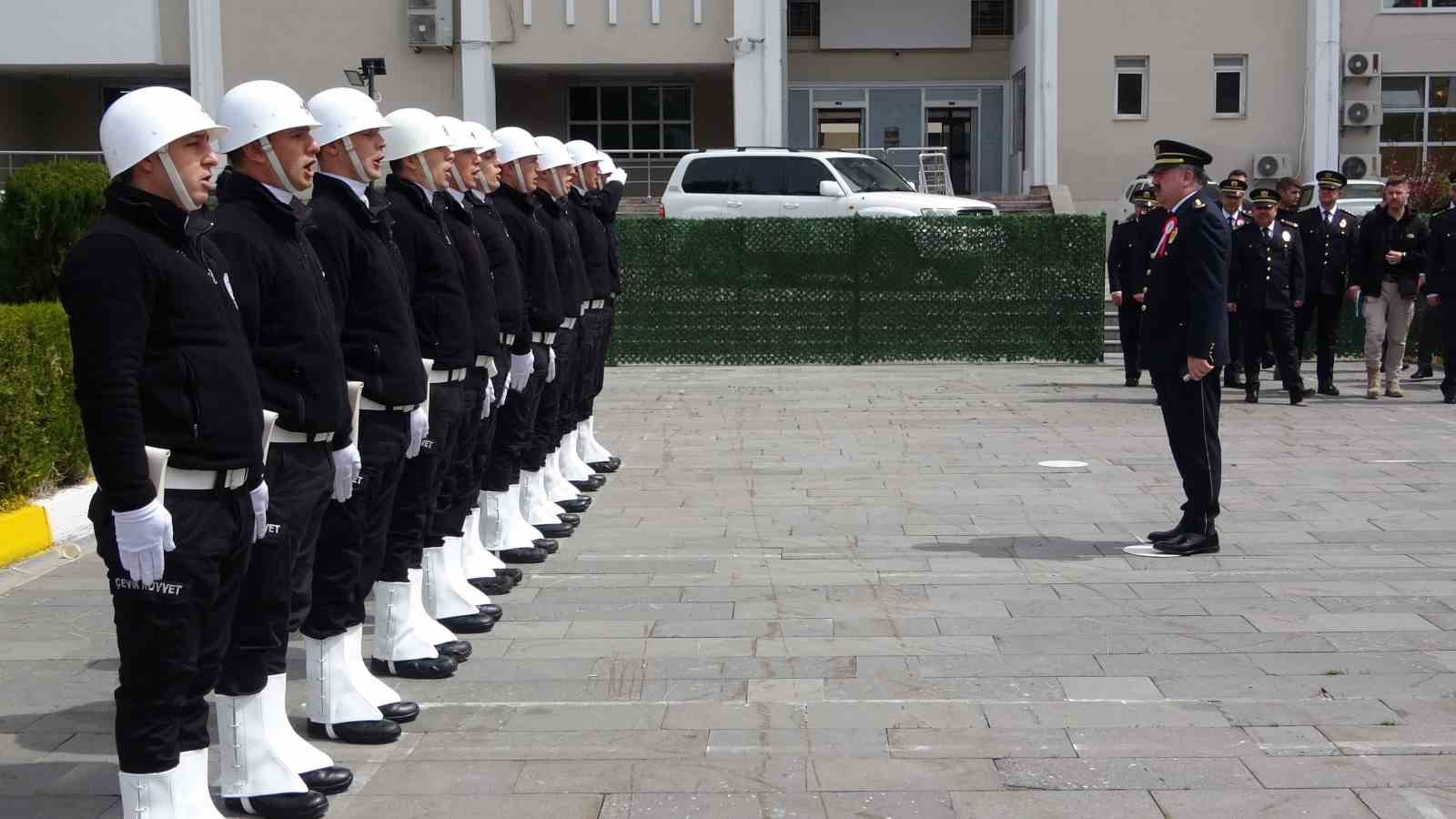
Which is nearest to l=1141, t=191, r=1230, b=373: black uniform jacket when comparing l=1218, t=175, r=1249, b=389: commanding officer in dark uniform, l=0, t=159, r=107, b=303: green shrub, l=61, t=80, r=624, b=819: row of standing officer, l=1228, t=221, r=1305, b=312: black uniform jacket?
l=61, t=80, r=624, b=819: row of standing officer

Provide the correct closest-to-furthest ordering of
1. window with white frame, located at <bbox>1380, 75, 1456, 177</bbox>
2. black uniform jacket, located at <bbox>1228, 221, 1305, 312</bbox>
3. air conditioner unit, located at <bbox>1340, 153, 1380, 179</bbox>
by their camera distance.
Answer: black uniform jacket, located at <bbox>1228, 221, 1305, 312</bbox>, air conditioner unit, located at <bbox>1340, 153, 1380, 179</bbox>, window with white frame, located at <bbox>1380, 75, 1456, 177</bbox>

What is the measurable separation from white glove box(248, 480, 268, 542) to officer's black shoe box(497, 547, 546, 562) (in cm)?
428

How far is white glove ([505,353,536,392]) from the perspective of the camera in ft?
29.6

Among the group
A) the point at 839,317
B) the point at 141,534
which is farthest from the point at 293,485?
the point at 839,317

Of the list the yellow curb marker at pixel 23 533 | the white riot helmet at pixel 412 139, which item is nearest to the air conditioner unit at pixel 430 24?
the yellow curb marker at pixel 23 533

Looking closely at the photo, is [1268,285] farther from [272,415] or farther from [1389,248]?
[272,415]

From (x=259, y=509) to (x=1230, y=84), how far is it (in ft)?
114

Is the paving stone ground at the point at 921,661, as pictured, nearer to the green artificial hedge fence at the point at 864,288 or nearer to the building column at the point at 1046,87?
the green artificial hedge fence at the point at 864,288

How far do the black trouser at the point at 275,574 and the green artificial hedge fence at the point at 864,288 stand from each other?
16.2 metres

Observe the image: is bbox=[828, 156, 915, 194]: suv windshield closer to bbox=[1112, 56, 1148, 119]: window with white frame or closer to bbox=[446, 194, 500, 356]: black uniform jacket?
bbox=[1112, 56, 1148, 119]: window with white frame

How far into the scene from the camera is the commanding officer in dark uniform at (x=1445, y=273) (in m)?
16.1

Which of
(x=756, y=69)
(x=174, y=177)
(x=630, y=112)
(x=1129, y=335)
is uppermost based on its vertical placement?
(x=756, y=69)

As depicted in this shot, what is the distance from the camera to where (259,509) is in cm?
501

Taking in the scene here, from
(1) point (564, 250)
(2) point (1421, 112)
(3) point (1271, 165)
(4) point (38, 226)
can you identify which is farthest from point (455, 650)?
(2) point (1421, 112)
